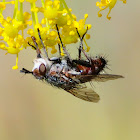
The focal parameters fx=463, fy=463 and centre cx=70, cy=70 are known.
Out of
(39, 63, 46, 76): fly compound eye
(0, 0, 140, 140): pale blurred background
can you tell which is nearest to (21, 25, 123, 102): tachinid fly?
(39, 63, 46, 76): fly compound eye

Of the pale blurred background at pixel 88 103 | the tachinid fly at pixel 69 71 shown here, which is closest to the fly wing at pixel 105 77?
the tachinid fly at pixel 69 71

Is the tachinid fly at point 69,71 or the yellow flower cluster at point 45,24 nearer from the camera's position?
the yellow flower cluster at point 45,24

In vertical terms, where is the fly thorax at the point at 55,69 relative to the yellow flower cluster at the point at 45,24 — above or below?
below

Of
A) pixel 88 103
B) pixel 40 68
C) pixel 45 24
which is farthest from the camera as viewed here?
pixel 88 103

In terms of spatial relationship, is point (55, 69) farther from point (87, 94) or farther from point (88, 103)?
point (88, 103)

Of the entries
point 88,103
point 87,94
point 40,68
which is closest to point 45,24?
point 40,68

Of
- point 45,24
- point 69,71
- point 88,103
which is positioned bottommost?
point 88,103

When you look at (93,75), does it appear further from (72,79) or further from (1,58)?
(1,58)

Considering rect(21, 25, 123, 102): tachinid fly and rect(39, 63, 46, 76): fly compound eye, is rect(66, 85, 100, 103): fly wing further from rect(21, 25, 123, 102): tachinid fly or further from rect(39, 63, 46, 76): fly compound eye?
rect(39, 63, 46, 76): fly compound eye

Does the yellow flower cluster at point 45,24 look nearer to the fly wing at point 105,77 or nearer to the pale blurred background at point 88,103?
the fly wing at point 105,77

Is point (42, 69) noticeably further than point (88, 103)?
No
